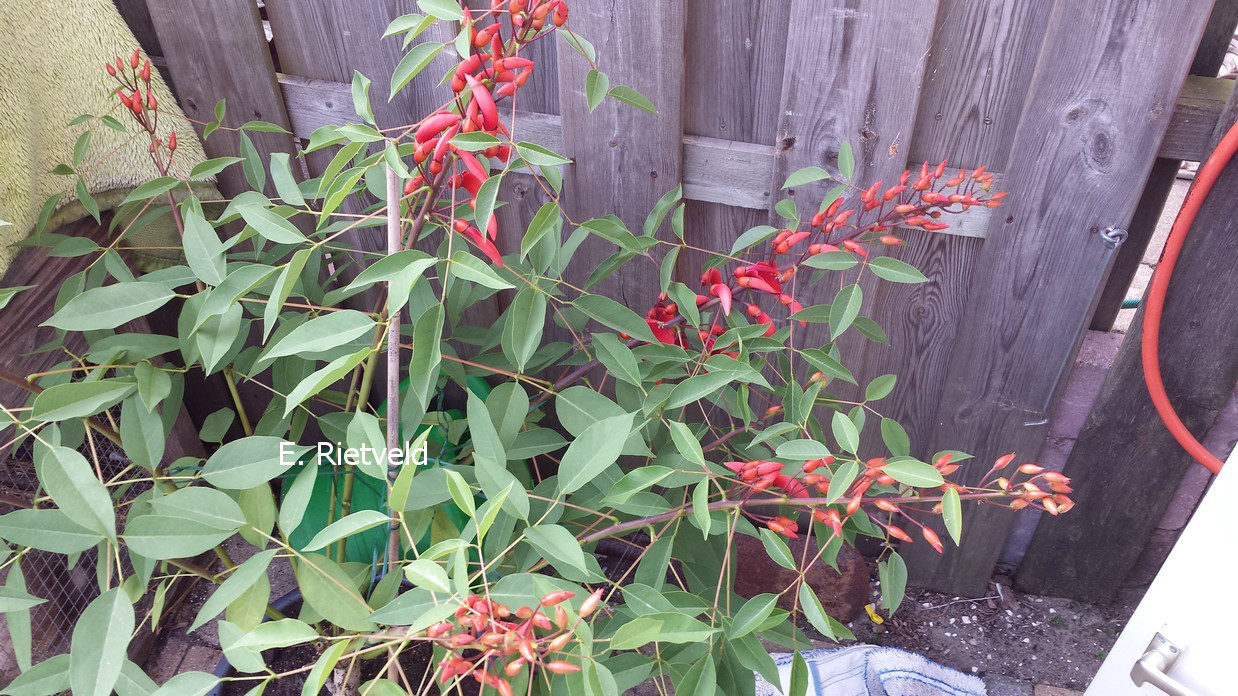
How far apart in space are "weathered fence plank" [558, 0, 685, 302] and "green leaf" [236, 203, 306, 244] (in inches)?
22.6

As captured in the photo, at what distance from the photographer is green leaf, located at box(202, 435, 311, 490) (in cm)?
87

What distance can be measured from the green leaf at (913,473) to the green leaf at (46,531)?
0.80m

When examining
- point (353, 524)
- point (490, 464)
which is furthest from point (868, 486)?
point (353, 524)

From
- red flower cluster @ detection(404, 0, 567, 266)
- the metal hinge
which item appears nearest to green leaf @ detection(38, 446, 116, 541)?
red flower cluster @ detection(404, 0, 567, 266)

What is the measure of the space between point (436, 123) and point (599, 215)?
2.33ft

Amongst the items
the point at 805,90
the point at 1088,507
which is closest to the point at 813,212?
the point at 805,90

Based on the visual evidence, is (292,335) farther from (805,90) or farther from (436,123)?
(805,90)

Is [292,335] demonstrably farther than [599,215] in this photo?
No

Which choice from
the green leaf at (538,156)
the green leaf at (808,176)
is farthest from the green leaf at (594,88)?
the green leaf at (808,176)

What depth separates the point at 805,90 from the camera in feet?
4.10

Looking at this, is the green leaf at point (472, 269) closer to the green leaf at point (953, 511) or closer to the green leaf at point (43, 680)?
the green leaf at point (953, 511)

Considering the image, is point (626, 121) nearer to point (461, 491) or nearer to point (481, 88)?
point (481, 88)

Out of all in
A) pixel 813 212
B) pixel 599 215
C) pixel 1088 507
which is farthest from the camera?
pixel 1088 507

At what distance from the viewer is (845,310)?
3.34 ft
